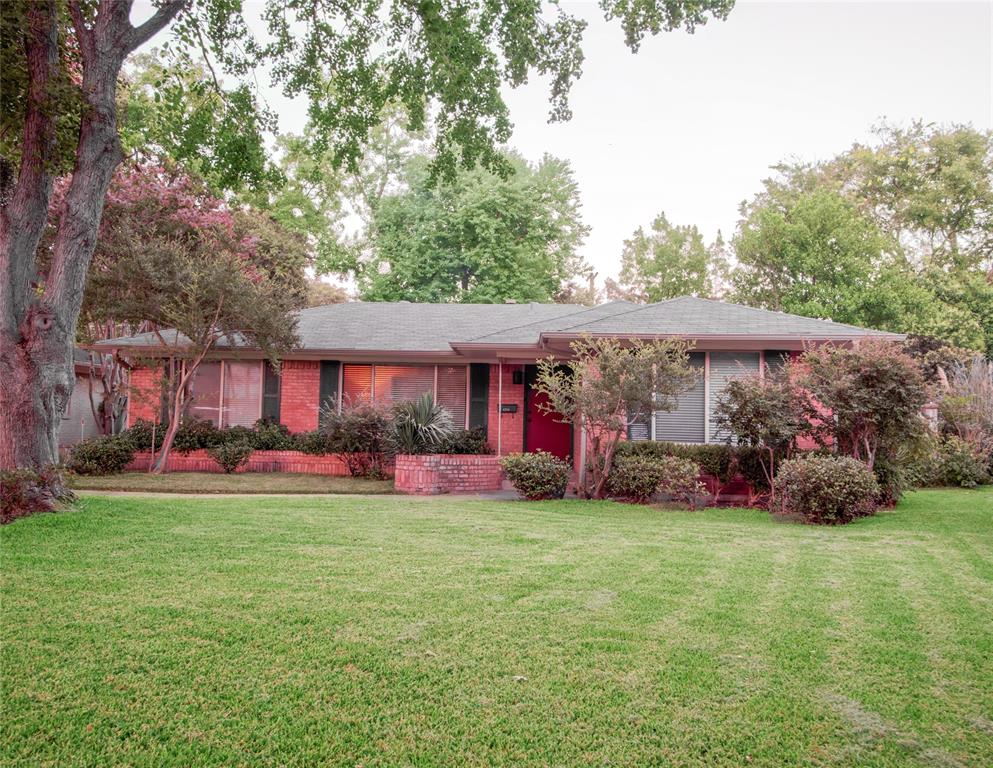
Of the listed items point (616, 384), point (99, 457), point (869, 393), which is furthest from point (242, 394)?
point (869, 393)

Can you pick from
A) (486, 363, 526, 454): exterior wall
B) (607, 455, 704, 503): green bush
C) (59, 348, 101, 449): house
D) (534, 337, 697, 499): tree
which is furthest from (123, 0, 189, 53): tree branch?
(59, 348, 101, 449): house

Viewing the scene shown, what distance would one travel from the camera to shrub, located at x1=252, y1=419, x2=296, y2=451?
14.3m

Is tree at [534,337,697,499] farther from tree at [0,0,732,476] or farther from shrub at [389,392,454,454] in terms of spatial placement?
tree at [0,0,732,476]

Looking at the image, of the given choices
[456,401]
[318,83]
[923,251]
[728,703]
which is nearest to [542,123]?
[318,83]

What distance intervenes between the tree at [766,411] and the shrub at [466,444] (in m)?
5.15

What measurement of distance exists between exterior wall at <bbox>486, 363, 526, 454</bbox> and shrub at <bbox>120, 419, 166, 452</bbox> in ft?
24.0

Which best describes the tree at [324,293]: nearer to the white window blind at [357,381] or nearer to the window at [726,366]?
the white window blind at [357,381]

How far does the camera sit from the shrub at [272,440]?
14328 mm

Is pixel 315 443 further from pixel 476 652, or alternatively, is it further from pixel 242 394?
pixel 476 652

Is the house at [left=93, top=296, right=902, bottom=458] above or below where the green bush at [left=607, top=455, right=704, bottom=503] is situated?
above

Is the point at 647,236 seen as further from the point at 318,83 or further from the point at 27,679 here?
the point at 27,679

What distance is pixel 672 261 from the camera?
105 feet

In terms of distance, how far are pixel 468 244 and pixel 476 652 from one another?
24.2 meters

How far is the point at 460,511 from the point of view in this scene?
346 inches
